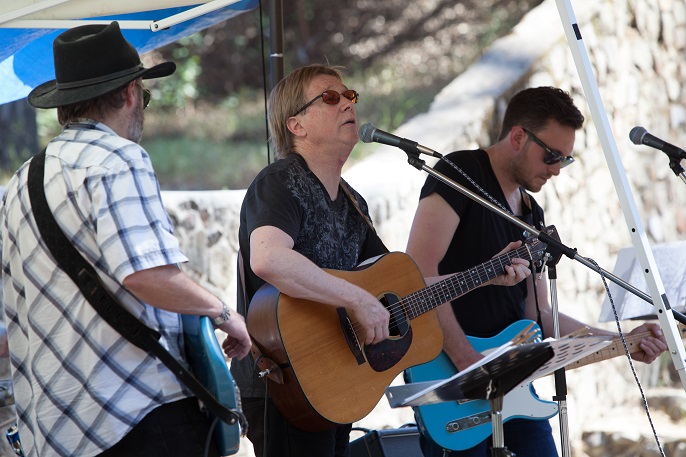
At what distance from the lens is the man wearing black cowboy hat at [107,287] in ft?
7.21

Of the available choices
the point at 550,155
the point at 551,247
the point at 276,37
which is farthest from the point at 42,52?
the point at 551,247

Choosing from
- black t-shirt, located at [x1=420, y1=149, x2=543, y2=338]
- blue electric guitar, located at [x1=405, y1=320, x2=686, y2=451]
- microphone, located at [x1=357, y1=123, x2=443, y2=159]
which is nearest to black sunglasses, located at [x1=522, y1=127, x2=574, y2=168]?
black t-shirt, located at [x1=420, y1=149, x2=543, y2=338]

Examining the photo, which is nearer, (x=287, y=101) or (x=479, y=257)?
(x=287, y=101)

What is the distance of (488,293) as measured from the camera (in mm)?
3502

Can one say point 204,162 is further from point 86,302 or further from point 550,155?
point 86,302

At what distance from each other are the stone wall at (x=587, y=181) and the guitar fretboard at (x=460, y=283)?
2080 millimetres

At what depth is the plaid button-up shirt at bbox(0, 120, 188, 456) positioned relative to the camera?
220cm

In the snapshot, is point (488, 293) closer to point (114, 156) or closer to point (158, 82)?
point (114, 156)

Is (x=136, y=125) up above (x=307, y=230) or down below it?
above

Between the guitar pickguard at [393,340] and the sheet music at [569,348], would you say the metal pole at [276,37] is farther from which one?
the sheet music at [569,348]

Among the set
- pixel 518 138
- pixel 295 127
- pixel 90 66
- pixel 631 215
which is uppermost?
pixel 90 66

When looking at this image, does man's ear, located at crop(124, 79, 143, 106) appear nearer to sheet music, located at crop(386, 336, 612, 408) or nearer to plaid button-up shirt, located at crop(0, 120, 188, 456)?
plaid button-up shirt, located at crop(0, 120, 188, 456)

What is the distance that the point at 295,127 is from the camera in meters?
3.11

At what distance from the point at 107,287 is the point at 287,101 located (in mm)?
1135
